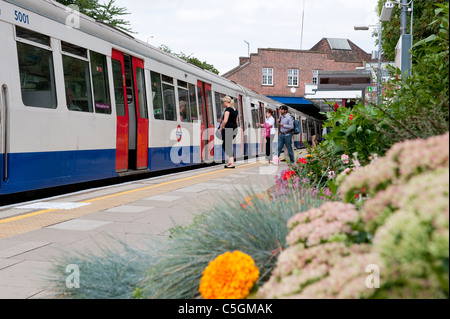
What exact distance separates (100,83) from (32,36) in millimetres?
2040

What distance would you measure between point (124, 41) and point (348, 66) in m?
47.1

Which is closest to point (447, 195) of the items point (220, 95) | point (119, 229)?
point (119, 229)

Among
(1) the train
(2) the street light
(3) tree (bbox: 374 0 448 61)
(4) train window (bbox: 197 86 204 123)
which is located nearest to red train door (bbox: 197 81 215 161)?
(4) train window (bbox: 197 86 204 123)

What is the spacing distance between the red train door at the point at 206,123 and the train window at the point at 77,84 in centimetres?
647

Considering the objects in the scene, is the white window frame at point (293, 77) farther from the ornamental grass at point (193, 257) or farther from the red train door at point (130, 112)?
the ornamental grass at point (193, 257)

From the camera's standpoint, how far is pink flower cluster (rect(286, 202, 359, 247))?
2.01 m

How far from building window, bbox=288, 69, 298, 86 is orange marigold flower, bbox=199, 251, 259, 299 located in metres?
52.1

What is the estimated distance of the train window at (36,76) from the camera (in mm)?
6945

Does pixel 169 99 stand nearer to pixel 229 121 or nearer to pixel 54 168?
pixel 229 121

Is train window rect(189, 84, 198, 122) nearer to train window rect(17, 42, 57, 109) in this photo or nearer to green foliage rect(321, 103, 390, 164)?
train window rect(17, 42, 57, 109)

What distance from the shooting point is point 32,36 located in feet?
23.6

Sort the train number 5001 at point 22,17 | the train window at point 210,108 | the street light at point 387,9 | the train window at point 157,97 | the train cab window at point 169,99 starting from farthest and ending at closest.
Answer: the train window at point 210,108, the train cab window at point 169,99, the train window at point 157,97, the street light at point 387,9, the train number 5001 at point 22,17

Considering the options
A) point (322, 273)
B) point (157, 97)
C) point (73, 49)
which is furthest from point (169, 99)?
point (322, 273)

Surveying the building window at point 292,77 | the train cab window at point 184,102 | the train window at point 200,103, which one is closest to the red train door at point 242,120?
the train window at point 200,103
